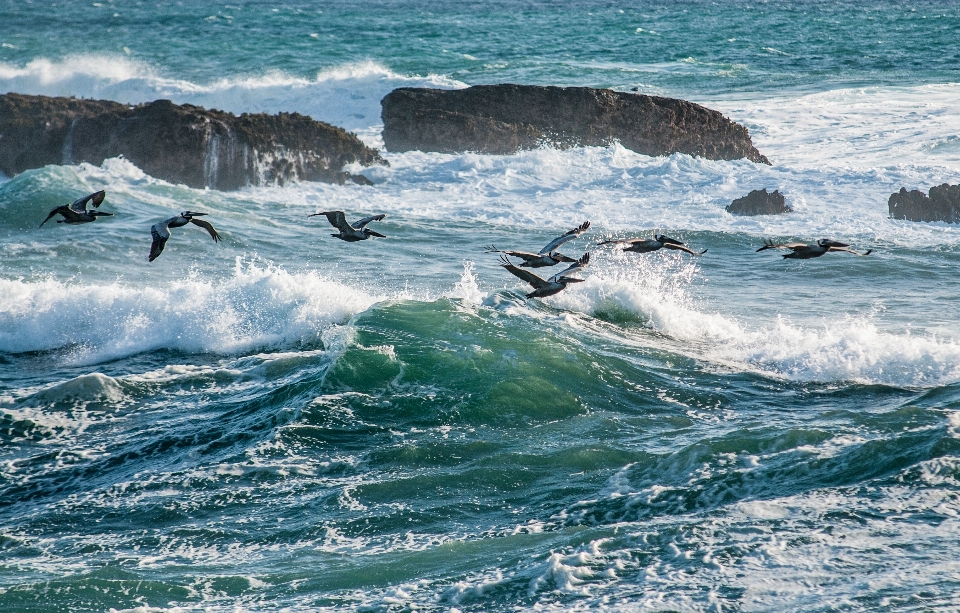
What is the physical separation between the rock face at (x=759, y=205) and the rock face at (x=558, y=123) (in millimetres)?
3319

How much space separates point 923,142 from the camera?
2223cm

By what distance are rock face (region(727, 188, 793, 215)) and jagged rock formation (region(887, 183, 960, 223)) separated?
6.19 feet

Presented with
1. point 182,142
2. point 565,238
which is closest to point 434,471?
point 565,238

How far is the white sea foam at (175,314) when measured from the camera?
10.9 meters

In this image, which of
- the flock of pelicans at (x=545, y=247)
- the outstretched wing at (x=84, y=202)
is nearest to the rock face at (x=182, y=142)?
the outstretched wing at (x=84, y=202)

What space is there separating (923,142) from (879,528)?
18.4m

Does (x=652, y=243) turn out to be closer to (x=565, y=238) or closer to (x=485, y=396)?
(x=565, y=238)

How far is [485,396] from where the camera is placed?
8875mm

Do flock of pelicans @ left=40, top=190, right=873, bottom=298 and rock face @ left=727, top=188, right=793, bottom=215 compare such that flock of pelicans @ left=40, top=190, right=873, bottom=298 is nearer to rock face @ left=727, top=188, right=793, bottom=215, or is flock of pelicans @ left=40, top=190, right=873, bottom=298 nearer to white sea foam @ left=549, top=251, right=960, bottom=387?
white sea foam @ left=549, top=251, right=960, bottom=387

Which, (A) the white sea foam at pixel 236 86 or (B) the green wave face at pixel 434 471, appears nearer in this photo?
(B) the green wave face at pixel 434 471

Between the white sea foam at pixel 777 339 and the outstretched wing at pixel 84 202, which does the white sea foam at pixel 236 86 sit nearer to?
the white sea foam at pixel 777 339

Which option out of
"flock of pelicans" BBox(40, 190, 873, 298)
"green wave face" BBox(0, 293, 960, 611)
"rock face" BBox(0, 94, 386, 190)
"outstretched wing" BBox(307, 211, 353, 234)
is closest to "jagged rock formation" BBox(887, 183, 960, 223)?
"green wave face" BBox(0, 293, 960, 611)

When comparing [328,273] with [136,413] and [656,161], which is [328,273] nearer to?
[136,413]

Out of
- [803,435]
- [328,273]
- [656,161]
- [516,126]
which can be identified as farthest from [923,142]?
[803,435]
